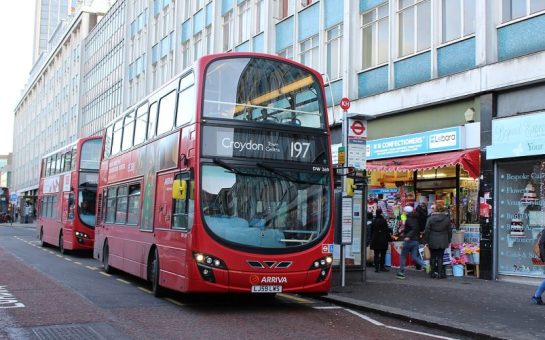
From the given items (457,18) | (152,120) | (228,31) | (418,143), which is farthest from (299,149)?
(228,31)

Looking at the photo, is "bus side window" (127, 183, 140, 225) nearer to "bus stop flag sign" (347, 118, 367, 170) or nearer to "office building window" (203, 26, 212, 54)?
"bus stop flag sign" (347, 118, 367, 170)

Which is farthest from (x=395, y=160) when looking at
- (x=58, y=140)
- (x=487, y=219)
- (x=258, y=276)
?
(x=58, y=140)

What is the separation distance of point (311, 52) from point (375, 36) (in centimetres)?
401

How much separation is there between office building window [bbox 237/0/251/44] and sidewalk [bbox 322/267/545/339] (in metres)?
17.1

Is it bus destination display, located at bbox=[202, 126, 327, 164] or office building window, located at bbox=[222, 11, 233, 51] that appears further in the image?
office building window, located at bbox=[222, 11, 233, 51]

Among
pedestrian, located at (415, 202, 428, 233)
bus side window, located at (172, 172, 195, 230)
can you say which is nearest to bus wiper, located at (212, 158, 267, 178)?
bus side window, located at (172, 172, 195, 230)

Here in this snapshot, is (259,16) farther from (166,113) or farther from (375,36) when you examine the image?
Result: (166,113)

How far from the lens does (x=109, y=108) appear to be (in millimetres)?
55281

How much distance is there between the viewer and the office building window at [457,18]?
1600 cm

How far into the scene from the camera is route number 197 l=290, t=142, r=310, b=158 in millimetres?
10067

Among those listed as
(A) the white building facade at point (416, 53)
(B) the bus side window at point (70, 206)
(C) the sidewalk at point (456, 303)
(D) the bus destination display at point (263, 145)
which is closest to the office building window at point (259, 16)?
(A) the white building facade at point (416, 53)

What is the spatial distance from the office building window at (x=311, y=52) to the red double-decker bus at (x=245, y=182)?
12.5 metres

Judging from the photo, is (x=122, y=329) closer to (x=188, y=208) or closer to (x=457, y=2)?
(x=188, y=208)

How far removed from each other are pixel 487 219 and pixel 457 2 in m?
6.13
